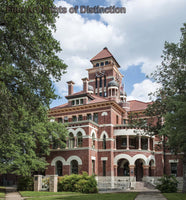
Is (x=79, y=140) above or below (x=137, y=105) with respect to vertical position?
below

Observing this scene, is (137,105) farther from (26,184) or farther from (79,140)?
(26,184)

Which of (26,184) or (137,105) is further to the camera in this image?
(137,105)

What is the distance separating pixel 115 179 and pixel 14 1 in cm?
2665

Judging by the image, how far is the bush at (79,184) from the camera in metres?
23.1

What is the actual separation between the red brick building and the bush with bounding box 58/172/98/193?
7430mm

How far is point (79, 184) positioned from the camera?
76.5 ft

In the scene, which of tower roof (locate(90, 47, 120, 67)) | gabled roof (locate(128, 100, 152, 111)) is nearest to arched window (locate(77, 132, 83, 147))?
gabled roof (locate(128, 100, 152, 111))

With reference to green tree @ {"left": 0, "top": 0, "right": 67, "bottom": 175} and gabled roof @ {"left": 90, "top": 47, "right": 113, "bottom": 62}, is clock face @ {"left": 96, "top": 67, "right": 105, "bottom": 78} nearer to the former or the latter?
gabled roof @ {"left": 90, "top": 47, "right": 113, "bottom": 62}

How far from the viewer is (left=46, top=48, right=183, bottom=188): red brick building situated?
32.8m

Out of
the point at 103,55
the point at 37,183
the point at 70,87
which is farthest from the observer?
the point at 103,55

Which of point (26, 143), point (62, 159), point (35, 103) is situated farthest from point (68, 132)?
point (35, 103)

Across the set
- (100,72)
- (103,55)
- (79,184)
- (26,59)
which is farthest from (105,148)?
(26,59)

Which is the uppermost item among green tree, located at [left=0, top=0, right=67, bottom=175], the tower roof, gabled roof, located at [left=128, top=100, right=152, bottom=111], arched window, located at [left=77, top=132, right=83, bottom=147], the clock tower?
the tower roof

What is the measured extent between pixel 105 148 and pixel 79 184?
12.2 m
